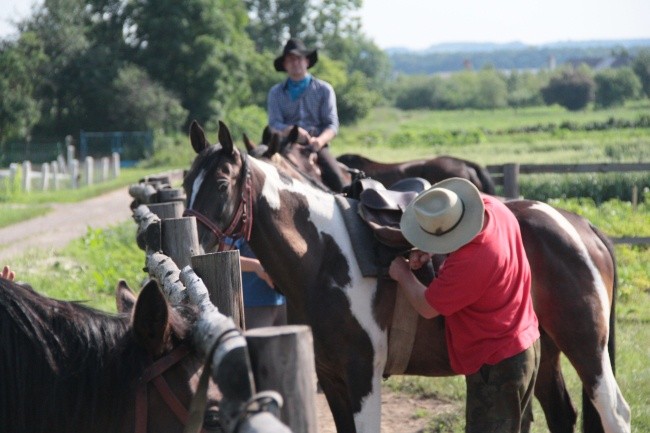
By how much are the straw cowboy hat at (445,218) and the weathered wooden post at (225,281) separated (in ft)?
3.11

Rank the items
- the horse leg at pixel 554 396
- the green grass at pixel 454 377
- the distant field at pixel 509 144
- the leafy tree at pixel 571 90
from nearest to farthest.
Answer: the horse leg at pixel 554 396
the green grass at pixel 454 377
the distant field at pixel 509 144
the leafy tree at pixel 571 90

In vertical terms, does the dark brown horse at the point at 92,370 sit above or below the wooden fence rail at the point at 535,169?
above

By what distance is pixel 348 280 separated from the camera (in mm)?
4773

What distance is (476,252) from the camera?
404 centimetres

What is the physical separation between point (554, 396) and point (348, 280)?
169cm

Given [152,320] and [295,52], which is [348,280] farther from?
[295,52]

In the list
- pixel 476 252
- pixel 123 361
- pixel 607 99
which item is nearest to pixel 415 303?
pixel 476 252

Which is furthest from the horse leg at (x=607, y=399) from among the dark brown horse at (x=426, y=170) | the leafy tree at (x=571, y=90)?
the leafy tree at (x=571, y=90)

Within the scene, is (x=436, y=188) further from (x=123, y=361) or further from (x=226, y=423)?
(x=226, y=423)

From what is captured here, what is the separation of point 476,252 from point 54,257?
11.1m

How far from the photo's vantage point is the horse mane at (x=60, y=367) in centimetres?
251

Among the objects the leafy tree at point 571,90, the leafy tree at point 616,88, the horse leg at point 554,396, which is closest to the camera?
the horse leg at point 554,396

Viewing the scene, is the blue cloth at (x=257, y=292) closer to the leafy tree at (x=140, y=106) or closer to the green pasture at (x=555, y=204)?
the green pasture at (x=555, y=204)

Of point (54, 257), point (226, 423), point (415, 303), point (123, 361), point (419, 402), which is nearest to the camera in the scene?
point (226, 423)
